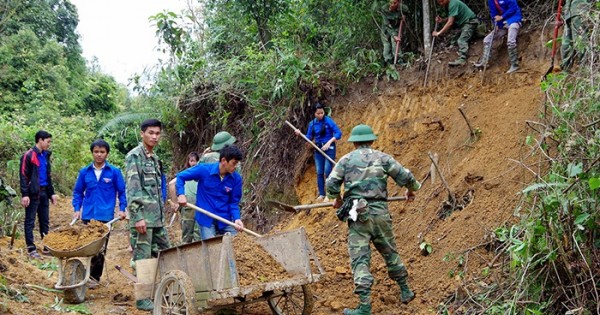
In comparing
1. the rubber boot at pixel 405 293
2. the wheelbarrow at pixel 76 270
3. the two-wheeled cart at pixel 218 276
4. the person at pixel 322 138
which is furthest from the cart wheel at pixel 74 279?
the person at pixel 322 138

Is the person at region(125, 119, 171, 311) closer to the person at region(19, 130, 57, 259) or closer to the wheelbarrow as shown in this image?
the wheelbarrow

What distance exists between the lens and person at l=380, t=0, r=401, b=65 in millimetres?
10516

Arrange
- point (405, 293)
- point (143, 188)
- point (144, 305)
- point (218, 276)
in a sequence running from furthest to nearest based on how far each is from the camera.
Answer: point (143, 188), point (144, 305), point (405, 293), point (218, 276)

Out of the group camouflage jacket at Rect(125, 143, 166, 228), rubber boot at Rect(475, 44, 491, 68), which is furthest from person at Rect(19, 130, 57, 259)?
rubber boot at Rect(475, 44, 491, 68)

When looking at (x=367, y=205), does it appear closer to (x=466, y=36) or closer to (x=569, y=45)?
(x=569, y=45)

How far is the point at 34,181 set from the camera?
8328 millimetres

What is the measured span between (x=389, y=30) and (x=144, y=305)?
269 inches

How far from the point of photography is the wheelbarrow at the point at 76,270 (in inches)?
247

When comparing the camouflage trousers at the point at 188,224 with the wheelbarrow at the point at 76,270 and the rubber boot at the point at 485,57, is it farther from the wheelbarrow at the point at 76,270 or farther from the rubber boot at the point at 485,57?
the rubber boot at the point at 485,57

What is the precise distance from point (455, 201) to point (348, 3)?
5.46m

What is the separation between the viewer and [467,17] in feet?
31.7

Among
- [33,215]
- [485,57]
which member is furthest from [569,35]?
[33,215]

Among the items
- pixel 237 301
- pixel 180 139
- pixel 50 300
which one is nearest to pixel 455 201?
pixel 237 301

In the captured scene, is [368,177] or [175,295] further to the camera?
[368,177]
